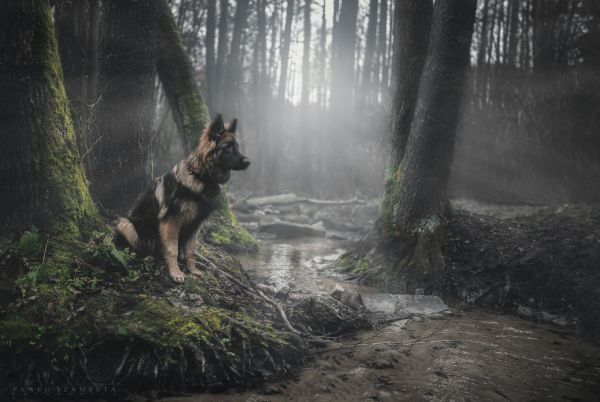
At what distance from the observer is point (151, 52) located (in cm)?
614

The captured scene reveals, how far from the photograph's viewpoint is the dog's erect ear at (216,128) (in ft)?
13.6

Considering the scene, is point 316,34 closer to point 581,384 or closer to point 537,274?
point 537,274

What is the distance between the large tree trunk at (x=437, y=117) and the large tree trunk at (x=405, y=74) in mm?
516

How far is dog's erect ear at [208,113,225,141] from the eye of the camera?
415 cm

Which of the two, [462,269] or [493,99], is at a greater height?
[493,99]

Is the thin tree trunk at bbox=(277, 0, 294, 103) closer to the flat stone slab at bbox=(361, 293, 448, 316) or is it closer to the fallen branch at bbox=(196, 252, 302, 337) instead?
the flat stone slab at bbox=(361, 293, 448, 316)

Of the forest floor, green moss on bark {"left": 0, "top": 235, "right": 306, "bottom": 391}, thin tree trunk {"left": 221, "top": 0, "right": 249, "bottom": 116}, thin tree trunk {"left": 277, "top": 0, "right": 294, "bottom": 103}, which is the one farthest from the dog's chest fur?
thin tree trunk {"left": 277, "top": 0, "right": 294, "bottom": 103}

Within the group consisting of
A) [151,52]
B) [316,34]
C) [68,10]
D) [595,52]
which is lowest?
[151,52]

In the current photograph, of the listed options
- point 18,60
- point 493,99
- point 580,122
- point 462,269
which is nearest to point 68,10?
point 18,60

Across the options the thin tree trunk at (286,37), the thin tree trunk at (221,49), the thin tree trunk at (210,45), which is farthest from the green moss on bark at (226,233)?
the thin tree trunk at (286,37)

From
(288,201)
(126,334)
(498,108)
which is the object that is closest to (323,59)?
(288,201)

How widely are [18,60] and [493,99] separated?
1202 centimetres

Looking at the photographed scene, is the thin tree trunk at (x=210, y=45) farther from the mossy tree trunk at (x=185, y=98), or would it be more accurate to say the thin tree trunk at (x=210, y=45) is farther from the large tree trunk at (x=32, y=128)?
the large tree trunk at (x=32, y=128)

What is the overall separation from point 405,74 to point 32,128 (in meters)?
6.16
